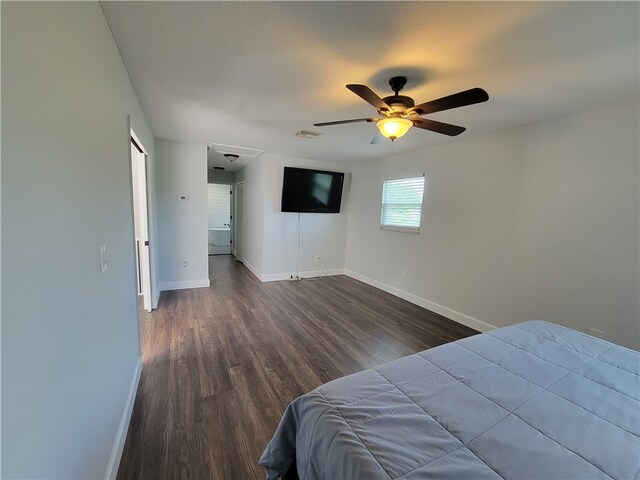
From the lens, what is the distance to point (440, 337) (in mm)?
3143

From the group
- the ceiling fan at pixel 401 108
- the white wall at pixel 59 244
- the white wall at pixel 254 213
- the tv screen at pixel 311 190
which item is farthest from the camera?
the white wall at pixel 254 213

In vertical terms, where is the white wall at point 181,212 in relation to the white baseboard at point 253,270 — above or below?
above

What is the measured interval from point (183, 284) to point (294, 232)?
7.14ft

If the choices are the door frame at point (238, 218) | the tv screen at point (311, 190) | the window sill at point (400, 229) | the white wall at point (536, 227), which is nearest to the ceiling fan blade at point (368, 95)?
the white wall at point (536, 227)

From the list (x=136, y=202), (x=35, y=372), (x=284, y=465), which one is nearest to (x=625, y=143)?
(x=284, y=465)

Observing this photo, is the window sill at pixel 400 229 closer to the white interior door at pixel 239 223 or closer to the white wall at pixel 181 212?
the white wall at pixel 181 212

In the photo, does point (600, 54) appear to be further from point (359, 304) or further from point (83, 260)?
point (359, 304)

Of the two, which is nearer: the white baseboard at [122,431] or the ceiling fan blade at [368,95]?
the white baseboard at [122,431]

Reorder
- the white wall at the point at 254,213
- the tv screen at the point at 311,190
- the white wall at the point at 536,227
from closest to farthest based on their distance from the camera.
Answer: the white wall at the point at 536,227, the tv screen at the point at 311,190, the white wall at the point at 254,213

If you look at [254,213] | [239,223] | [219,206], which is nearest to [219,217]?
[219,206]

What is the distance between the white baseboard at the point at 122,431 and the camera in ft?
4.51

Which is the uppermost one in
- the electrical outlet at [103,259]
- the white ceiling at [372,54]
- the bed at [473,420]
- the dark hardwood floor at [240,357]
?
the white ceiling at [372,54]

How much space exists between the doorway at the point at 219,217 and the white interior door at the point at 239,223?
1184mm

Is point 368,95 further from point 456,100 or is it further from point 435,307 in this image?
point 435,307
